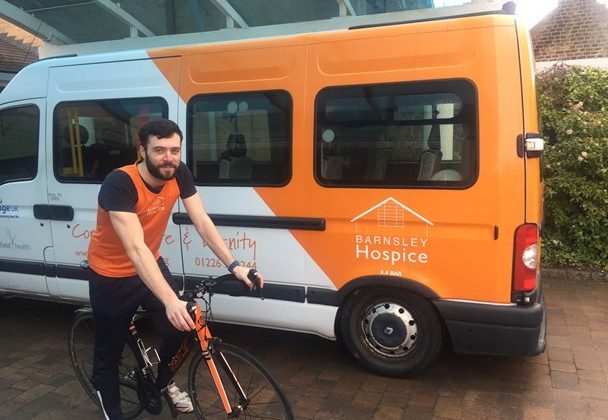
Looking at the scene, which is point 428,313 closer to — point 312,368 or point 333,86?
Answer: point 312,368

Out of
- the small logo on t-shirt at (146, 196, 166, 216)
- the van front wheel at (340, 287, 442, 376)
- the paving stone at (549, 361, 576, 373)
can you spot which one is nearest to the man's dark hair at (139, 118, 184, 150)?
the small logo on t-shirt at (146, 196, 166, 216)

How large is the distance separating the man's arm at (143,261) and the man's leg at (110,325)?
1.19 ft

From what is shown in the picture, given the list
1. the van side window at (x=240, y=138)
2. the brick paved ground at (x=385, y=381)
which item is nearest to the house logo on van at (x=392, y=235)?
the van side window at (x=240, y=138)

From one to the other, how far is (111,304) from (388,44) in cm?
225

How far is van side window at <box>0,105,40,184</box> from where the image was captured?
14.6ft

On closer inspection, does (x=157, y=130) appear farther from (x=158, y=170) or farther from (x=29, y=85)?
(x=29, y=85)

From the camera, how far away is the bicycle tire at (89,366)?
115 inches

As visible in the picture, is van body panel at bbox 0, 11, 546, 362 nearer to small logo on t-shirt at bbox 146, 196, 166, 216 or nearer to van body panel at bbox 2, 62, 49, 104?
van body panel at bbox 2, 62, 49, 104

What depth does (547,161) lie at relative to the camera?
6.06 metres

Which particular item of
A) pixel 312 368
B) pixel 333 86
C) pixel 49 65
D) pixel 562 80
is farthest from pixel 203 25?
pixel 312 368

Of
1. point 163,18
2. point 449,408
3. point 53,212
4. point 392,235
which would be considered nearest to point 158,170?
point 392,235

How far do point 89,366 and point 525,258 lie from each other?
2814mm

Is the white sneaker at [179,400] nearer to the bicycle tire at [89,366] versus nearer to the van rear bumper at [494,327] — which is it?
the bicycle tire at [89,366]

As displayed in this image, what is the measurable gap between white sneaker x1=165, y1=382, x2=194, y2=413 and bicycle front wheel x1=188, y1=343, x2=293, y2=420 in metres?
0.33
